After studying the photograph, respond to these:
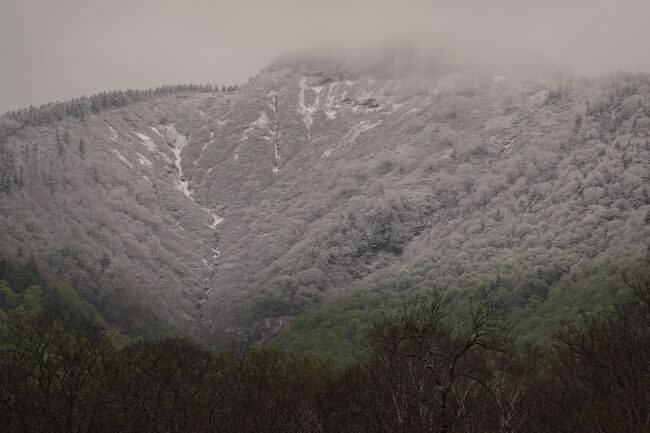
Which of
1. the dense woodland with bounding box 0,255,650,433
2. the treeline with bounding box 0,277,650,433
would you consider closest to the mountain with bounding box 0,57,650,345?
the dense woodland with bounding box 0,255,650,433

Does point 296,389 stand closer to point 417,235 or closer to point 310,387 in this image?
point 310,387

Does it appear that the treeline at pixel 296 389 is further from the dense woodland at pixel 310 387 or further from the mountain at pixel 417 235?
the mountain at pixel 417 235

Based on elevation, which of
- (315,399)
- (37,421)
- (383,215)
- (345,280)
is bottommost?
(345,280)

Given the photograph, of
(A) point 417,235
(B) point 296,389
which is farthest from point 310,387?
(A) point 417,235

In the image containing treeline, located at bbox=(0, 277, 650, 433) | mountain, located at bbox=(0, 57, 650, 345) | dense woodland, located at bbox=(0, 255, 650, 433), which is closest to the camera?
dense woodland, located at bbox=(0, 255, 650, 433)

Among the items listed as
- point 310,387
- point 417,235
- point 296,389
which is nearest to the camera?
point 296,389

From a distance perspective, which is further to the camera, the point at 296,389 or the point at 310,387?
the point at 310,387

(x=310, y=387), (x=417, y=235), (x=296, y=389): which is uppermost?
(x=296, y=389)

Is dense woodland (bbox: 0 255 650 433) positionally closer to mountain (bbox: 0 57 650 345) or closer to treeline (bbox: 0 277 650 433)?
treeline (bbox: 0 277 650 433)

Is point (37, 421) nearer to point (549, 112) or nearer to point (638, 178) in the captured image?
point (638, 178)

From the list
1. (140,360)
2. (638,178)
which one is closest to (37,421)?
(140,360)

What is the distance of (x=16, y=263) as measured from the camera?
504 feet

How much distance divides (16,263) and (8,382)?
121m

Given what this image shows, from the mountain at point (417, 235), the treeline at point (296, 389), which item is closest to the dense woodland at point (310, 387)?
the treeline at point (296, 389)
